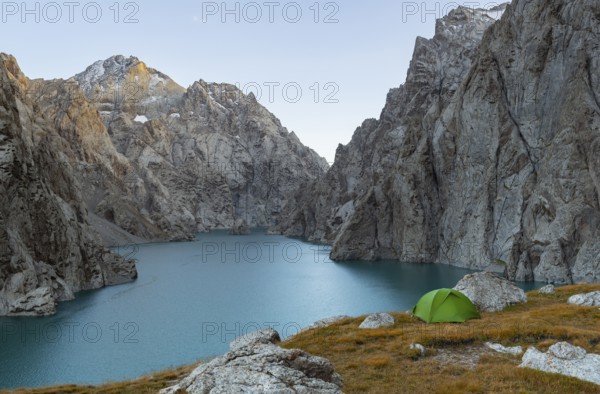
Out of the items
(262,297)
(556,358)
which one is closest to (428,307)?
(556,358)

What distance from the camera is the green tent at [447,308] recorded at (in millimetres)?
31922

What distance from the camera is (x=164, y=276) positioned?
→ 117500 mm

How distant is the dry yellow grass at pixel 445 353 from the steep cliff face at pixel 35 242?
54110 mm

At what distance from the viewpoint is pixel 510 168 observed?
11500 centimetres

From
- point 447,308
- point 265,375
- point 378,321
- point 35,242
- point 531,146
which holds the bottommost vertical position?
point 378,321

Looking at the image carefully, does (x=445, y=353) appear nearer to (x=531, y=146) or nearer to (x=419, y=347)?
(x=419, y=347)

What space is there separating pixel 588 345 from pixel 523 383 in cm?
709

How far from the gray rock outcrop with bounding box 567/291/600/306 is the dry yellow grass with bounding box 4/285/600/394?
2345mm

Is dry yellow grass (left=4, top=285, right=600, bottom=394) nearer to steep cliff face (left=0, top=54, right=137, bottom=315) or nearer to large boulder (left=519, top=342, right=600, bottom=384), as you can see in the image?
large boulder (left=519, top=342, right=600, bottom=384)

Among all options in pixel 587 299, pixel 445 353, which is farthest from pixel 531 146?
pixel 445 353

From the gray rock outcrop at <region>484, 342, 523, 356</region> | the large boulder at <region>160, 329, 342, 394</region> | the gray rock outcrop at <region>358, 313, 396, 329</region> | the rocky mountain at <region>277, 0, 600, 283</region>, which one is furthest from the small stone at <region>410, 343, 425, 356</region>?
the rocky mountain at <region>277, 0, 600, 283</region>

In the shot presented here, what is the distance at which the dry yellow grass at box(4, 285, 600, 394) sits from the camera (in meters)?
17.9

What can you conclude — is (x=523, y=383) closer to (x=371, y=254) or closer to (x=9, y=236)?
(x=9, y=236)

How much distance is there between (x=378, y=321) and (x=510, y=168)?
315 feet
